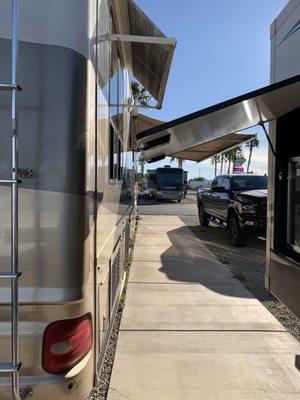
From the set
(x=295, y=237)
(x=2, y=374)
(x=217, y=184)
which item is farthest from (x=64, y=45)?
(x=217, y=184)

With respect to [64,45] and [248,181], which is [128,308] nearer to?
[64,45]

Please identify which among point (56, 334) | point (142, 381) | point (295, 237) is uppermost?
point (295, 237)

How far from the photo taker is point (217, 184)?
12703mm

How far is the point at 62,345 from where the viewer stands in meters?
2.17

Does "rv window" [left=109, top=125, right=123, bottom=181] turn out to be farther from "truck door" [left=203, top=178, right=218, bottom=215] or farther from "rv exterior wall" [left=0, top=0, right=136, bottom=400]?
"truck door" [left=203, top=178, right=218, bottom=215]

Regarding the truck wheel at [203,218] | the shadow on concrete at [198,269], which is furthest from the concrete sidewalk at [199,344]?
the truck wheel at [203,218]

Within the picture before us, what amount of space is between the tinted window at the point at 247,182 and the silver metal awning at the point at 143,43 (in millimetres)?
6551

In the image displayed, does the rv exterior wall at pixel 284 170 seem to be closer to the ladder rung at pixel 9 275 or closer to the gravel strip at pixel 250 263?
the gravel strip at pixel 250 263

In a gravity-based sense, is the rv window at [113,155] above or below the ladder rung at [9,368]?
above

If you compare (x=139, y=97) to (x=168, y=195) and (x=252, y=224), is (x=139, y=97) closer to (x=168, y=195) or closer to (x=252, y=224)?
(x=252, y=224)

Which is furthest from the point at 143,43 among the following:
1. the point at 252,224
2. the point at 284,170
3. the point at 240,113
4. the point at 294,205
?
the point at 252,224

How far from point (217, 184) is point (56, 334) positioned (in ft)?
35.7

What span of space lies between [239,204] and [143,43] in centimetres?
714

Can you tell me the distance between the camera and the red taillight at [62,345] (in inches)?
84.4
